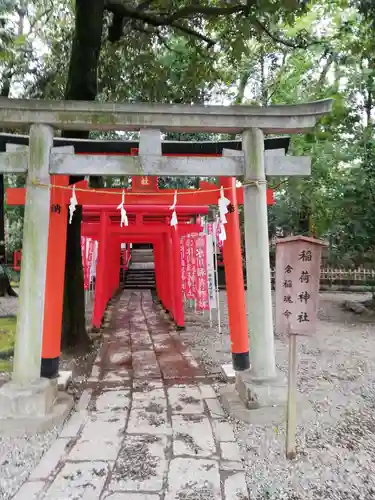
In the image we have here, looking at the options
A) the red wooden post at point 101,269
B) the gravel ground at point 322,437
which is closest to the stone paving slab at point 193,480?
the gravel ground at point 322,437

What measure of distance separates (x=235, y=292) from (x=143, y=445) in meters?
2.10

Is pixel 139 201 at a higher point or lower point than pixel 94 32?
lower

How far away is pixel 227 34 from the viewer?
7.84 meters

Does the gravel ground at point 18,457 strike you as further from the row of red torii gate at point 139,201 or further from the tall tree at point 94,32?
the tall tree at point 94,32

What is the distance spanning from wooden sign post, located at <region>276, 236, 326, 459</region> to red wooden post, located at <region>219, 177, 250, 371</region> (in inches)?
55.4

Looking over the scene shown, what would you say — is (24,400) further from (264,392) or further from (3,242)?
(3,242)

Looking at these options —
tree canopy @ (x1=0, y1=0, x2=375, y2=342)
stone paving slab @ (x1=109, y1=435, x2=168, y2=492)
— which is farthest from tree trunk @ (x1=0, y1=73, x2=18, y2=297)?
stone paving slab @ (x1=109, y1=435, x2=168, y2=492)

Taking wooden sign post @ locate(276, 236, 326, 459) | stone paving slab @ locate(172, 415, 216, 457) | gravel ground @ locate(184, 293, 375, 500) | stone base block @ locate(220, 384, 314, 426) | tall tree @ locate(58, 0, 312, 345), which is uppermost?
tall tree @ locate(58, 0, 312, 345)

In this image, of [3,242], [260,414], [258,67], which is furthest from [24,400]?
[258,67]

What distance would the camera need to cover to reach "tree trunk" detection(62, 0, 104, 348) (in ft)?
21.4

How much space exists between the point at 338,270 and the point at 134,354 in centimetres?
1506

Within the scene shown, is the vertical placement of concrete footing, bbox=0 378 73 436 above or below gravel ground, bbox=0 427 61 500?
above

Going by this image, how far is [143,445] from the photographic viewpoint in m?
3.62

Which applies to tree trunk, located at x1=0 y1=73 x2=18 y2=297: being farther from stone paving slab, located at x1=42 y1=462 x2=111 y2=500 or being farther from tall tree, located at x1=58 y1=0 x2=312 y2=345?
stone paving slab, located at x1=42 y1=462 x2=111 y2=500
